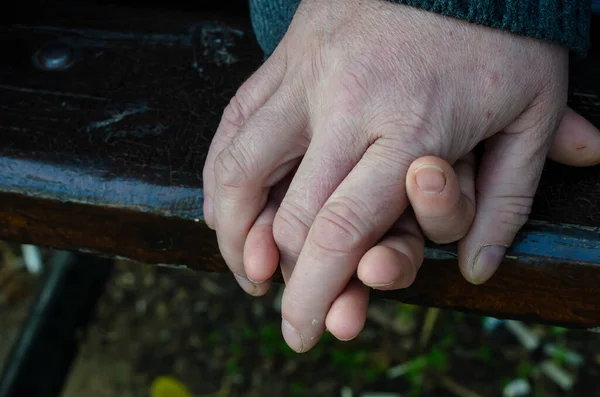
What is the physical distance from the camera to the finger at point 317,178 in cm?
67

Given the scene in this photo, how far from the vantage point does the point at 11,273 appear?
2.02 m

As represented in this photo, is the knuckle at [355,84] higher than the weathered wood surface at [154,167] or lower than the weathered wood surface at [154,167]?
higher

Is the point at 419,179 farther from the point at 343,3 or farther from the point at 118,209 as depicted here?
the point at 118,209

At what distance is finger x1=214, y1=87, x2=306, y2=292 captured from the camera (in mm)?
701

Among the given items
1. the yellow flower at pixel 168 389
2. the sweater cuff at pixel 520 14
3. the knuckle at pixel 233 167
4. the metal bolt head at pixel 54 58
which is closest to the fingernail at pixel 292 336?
the knuckle at pixel 233 167

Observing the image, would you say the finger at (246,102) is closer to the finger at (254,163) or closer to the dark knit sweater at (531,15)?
the finger at (254,163)

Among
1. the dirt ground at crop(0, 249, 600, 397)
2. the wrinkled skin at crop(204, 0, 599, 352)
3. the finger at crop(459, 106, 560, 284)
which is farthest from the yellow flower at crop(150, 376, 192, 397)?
the finger at crop(459, 106, 560, 284)

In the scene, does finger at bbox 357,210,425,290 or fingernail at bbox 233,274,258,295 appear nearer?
finger at bbox 357,210,425,290

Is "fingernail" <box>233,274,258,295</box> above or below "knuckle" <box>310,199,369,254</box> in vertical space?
below

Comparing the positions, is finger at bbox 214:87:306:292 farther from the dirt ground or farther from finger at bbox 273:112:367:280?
the dirt ground

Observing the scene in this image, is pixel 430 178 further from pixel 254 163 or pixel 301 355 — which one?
pixel 301 355

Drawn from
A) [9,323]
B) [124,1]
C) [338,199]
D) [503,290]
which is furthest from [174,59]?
[9,323]

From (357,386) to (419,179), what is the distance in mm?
1141

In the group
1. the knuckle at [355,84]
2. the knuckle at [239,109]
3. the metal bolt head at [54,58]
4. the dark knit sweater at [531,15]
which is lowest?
the metal bolt head at [54,58]
